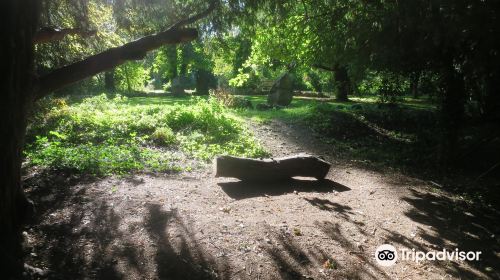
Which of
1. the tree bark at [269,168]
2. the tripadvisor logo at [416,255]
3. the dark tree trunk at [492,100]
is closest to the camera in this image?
the tripadvisor logo at [416,255]

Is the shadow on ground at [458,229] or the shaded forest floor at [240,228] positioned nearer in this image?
the shaded forest floor at [240,228]

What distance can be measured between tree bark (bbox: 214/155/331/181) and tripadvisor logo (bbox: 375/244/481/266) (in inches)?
111

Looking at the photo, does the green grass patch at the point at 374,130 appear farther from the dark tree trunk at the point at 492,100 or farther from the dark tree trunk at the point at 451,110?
the dark tree trunk at the point at 492,100

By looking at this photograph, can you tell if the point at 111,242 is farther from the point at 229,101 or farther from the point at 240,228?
the point at 229,101

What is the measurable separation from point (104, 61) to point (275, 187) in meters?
4.01

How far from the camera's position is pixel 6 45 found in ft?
Result: 11.8

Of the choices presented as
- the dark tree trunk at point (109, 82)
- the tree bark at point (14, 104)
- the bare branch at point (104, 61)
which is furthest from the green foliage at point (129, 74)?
the tree bark at point (14, 104)

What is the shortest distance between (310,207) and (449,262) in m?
2.17

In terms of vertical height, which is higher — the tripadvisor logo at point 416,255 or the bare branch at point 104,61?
the bare branch at point 104,61

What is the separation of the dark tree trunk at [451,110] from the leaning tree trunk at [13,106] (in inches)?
326

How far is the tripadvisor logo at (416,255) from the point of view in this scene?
4.63 m

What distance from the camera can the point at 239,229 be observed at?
4.86 meters

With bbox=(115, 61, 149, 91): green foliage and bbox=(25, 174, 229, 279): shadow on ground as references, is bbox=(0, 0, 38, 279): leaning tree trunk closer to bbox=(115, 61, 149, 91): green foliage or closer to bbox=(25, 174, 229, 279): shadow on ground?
bbox=(25, 174, 229, 279): shadow on ground

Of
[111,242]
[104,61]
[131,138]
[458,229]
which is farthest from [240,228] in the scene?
[131,138]
